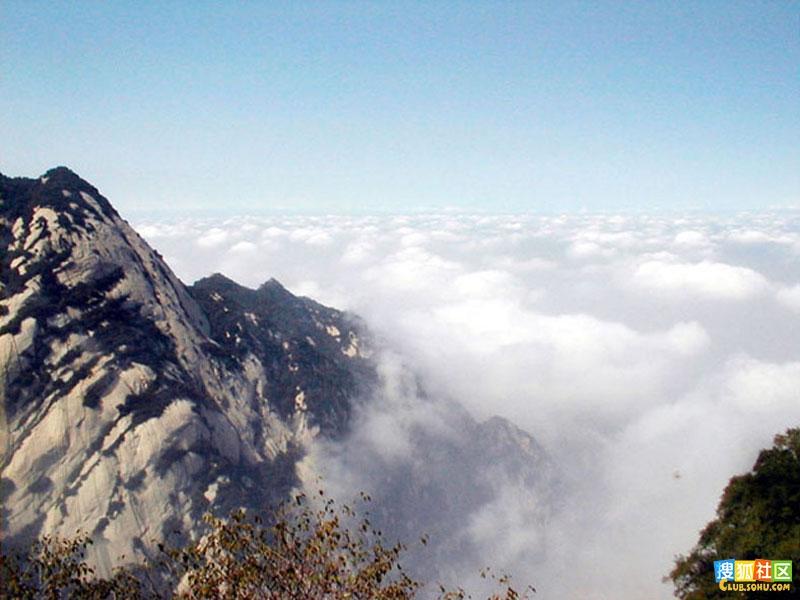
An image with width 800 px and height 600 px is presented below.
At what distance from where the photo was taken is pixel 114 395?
193ft

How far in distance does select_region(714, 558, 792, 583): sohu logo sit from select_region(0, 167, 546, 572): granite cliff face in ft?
138

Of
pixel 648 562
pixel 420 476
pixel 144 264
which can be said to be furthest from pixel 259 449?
pixel 648 562

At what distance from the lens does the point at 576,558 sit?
146 m

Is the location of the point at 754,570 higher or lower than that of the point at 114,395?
lower

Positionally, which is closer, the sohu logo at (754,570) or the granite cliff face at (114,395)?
the sohu logo at (754,570)

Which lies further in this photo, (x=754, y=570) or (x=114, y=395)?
(x=114, y=395)

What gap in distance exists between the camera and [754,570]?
2697cm

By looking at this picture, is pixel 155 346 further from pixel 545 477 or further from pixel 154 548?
pixel 545 477

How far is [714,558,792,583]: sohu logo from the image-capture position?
86.3 ft

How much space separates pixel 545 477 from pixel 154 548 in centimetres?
13032

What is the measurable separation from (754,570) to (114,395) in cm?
6387

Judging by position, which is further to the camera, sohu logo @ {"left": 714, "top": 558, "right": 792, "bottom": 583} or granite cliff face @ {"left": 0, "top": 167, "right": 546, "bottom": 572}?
granite cliff face @ {"left": 0, "top": 167, "right": 546, "bottom": 572}

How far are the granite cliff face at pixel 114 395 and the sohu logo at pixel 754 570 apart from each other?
42098 millimetres

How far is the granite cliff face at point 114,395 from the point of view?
5406cm
